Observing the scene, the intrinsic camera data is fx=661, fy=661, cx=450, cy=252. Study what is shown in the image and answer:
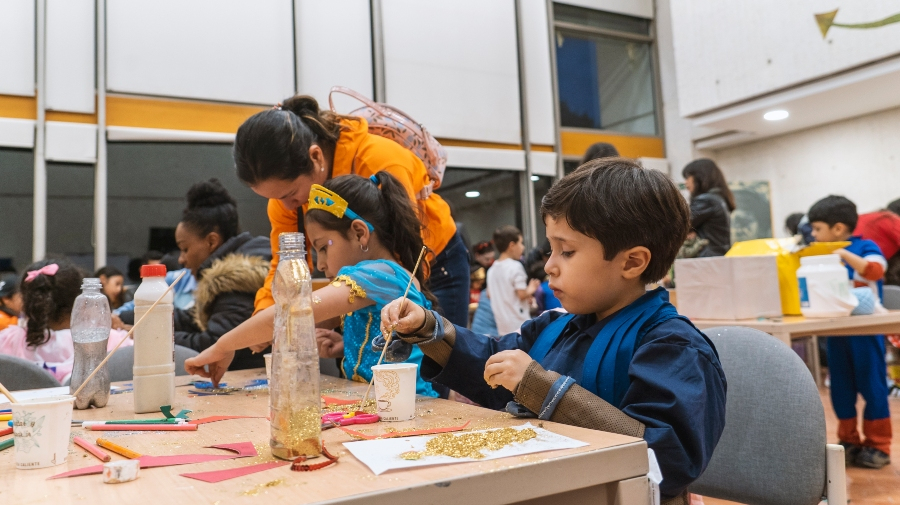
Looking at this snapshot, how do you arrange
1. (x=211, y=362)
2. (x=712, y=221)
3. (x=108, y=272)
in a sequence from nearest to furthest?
(x=211, y=362) < (x=712, y=221) < (x=108, y=272)

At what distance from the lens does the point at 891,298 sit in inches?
137

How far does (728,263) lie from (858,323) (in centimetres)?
51

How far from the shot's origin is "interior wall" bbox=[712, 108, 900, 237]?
6816 mm

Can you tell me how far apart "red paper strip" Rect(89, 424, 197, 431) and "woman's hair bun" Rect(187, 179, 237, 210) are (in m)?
2.47

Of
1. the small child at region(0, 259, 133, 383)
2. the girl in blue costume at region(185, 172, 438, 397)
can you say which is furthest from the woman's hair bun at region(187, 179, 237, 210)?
the girl in blue costume at region(185, 172, 438, 397)

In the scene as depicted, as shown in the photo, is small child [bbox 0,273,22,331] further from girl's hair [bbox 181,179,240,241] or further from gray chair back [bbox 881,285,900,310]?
gray chair back [bbox 881,285,900,310]

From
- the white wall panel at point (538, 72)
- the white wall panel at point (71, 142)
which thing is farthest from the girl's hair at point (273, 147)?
the white wall panel at point (538, 72)

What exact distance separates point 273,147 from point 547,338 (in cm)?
112

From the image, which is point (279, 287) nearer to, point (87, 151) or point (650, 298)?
point (650, 298)

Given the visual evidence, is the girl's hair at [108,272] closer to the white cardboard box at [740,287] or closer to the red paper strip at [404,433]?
the white cardboard box at [740,287]

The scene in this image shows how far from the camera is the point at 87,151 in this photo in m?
5.54

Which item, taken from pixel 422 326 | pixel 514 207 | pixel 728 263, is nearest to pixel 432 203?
pixel 422 326

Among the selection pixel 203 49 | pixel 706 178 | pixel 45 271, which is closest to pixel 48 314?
pixel 45 271

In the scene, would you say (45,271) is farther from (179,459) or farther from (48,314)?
(179,459)
